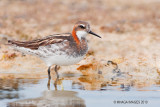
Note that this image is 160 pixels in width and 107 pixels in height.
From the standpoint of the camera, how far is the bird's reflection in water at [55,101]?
9.25m

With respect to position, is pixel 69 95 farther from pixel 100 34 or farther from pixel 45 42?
pixel 100 34

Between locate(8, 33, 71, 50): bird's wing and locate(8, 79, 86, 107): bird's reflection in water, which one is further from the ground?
locate(8, 33, 71, 50): bird's wing

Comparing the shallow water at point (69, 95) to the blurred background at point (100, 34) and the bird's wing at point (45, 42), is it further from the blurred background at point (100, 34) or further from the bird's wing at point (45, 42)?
the bird's wing at point (45, 42)

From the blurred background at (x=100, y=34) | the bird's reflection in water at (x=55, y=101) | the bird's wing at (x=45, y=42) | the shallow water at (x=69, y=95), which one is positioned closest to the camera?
the bird's reflection in water at (x=55, y=101)

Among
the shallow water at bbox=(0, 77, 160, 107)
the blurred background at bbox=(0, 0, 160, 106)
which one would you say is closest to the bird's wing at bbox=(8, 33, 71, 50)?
the blurred background at bbox=(0, 0, 160, 106)

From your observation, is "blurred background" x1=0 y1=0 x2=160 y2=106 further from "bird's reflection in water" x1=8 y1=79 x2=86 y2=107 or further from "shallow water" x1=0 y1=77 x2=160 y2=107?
"bird's reflection in water" x1=8 y1=79 x2=86 y2=107

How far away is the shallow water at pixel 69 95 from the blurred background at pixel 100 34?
0.42 m

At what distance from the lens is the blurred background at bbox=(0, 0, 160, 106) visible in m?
13.1

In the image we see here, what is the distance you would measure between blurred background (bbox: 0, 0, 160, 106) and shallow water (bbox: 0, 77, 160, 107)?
42cm

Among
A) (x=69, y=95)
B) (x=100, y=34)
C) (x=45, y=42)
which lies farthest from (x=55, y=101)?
(x=100, y=34)

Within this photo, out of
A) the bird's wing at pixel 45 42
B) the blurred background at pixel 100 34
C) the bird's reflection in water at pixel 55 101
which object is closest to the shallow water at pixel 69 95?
the bird's reflection in water at pixel 55 101

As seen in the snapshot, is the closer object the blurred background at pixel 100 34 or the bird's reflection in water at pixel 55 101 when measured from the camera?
the bird's reflection in water at pixel 55 101

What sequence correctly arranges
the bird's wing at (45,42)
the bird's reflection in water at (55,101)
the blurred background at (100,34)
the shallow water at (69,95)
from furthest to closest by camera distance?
the blurred background at (100,34) → the bird's wing at (45,42) → the shallow water at (69,95) → the bird's reflection in water at (55,101)

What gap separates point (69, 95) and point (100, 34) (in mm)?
9892
